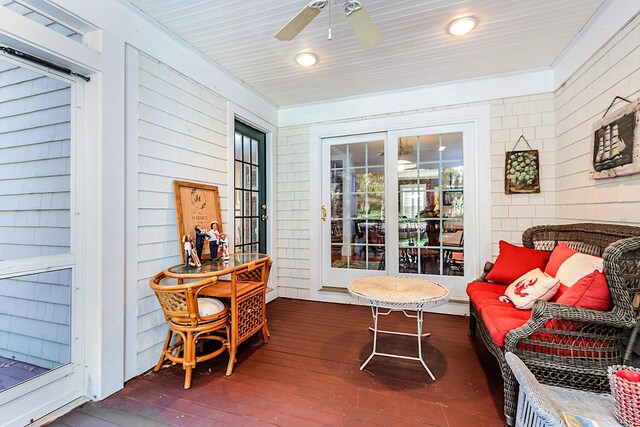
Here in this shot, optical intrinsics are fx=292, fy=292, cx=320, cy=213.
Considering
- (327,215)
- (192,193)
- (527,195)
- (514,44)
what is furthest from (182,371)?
(514,44)

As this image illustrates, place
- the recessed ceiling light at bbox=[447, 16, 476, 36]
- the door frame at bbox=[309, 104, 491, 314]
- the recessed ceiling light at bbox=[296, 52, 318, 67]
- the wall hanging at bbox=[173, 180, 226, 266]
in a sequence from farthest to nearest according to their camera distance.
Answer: the door frame at bbox=[309, 104, 491, 314] → the recessed ceiling light at bbox=[296, 52, 318, 67] → the wall hanging at bbox=[173, 180, 226, 266] → the recessed ceiling light at bbox=[447, 16, 476, 36]

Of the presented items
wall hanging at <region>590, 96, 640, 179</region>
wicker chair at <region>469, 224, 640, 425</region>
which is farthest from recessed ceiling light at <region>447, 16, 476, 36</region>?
wicker chair at <region>469, 224, 640, 425</region>

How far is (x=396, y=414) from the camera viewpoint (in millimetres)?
1731

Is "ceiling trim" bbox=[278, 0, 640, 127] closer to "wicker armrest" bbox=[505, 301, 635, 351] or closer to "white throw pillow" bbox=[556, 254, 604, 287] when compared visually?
"white throw pillow" bbox=[556, 254, 604, 287]

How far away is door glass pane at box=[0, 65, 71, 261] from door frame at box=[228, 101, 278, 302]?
4.63ft

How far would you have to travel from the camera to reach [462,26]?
7.77ft

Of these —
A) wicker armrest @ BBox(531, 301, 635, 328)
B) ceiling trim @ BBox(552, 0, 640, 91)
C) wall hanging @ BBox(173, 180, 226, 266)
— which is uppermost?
ceiling trim @ BBox(552, 0, 640, 91)

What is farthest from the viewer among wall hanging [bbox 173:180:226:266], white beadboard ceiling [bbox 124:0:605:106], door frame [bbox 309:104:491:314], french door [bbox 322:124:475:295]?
french door [bbox 322:124:475:295]

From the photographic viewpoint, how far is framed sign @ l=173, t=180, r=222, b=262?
2.48 meters

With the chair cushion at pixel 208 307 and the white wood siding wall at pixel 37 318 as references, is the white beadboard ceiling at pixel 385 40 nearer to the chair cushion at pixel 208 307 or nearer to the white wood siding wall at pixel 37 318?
the white wood siding wall at pixel 37 318

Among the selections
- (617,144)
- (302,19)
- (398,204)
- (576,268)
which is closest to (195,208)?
(302,19)

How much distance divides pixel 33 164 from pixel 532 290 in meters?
3.28

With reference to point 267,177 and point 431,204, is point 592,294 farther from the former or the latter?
point 267,177

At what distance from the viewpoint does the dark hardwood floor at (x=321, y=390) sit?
5.60 feet
